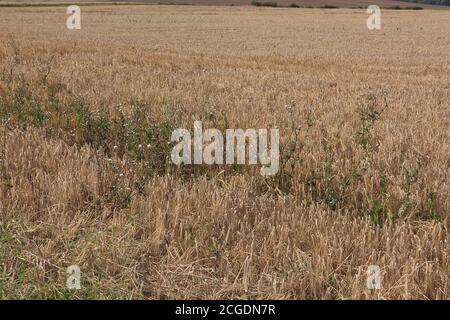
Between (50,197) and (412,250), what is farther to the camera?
(50,197)

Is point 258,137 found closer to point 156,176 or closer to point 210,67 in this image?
point 156,176

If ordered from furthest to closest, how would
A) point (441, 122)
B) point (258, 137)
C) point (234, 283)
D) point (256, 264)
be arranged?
point (441, 122) → point (258, 137) → point (256, 264) → point (234, 283)

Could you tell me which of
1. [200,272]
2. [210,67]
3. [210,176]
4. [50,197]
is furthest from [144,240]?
[210,67]

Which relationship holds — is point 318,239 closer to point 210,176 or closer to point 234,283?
point 234,283

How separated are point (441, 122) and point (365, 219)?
199 inches

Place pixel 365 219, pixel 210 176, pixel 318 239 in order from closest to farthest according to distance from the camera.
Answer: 1. pixel 318 239
2. pixel 365 219
3. pixel 210 176

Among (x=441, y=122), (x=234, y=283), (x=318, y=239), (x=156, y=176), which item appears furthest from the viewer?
(x=441, y=122)

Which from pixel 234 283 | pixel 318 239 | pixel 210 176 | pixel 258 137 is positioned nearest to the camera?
pixel 234 283

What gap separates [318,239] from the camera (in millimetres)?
3428
